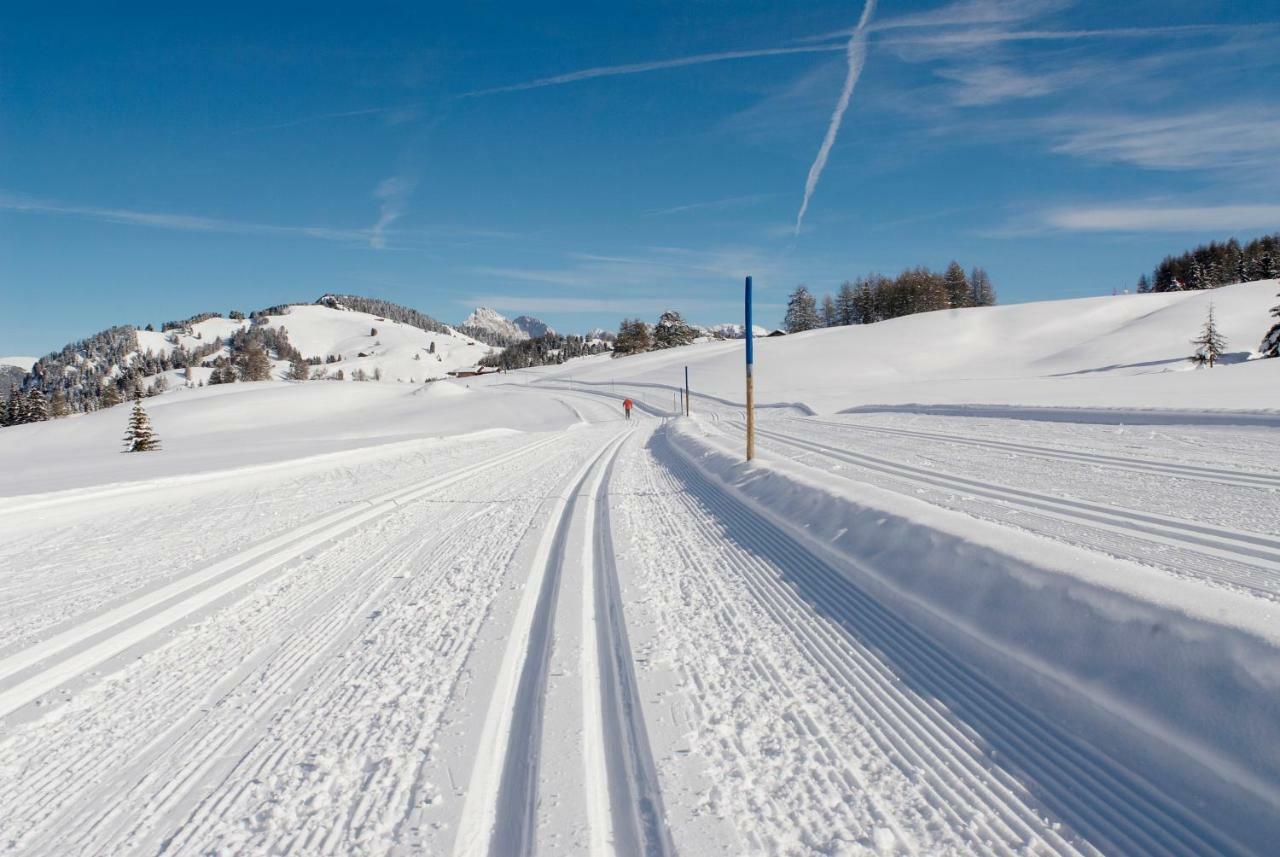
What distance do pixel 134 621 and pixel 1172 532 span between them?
8.45 m

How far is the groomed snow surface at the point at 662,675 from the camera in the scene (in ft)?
7.13

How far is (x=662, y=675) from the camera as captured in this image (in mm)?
3271

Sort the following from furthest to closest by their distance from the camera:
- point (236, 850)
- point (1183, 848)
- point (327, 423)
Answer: point (327, 423)
point (236, 850)
point (1183, 848)

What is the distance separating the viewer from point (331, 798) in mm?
2357

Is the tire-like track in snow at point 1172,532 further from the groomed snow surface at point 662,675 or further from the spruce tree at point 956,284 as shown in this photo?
the spruce tree at point 956,284

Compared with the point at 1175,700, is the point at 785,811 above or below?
below

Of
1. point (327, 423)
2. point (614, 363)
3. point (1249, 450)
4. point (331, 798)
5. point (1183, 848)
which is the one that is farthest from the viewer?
point (614, 363)

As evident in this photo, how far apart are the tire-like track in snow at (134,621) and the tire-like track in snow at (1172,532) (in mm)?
7192

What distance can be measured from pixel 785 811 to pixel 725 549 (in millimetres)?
3651

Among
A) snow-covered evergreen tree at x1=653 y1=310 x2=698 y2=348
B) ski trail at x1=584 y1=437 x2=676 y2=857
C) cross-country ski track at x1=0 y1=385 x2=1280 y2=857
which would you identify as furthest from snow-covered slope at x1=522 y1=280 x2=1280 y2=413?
ski trail at x1=584 y1=437 x2=676 y2=857

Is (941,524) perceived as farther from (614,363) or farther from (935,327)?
(614,363)

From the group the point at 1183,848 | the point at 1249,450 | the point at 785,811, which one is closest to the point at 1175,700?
the point at 1183,848

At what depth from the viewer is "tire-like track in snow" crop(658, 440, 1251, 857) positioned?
79.8 inches

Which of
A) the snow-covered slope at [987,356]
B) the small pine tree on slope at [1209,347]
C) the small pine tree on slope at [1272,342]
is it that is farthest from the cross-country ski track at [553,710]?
the small pine tree on slope at [1209,347]
